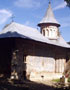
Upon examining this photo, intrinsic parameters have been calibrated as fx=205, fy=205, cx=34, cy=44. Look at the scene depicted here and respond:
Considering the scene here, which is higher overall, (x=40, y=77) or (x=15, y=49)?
(x=15, y=49)

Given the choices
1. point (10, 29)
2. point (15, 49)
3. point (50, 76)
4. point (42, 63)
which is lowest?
point (50, 76)

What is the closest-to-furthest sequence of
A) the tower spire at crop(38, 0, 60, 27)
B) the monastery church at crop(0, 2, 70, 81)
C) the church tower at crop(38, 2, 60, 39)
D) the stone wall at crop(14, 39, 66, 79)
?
the monastery church at crop(0, 2, 70, 81) < the stone wall at crop(14, 39, 66, 79) < the church tower at crop(38, 2, 60, 39) < the tower spire at crop(38, 0, 60, 27)

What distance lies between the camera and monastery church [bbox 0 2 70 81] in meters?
19.8

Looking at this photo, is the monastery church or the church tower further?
the church tower

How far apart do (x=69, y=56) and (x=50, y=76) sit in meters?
5.33

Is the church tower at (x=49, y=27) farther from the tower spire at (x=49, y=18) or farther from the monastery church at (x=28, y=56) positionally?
the monastery church at (x=28, y=56)

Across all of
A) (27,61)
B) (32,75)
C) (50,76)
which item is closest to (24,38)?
(27,61)

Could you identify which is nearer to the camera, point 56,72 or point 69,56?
point 56,72

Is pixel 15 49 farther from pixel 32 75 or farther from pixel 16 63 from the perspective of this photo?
pixel 32 75

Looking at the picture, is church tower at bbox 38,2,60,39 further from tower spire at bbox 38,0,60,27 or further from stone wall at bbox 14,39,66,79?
stone wall at bbox 14,39,66,79

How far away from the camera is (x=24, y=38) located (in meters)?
19.6

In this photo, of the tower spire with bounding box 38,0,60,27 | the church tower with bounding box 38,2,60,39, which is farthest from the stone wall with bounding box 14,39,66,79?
the tower spire with bounding box 38,0,60,27

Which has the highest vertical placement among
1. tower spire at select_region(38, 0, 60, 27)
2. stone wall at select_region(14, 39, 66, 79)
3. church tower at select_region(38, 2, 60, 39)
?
tower spire at select_region(38, 0, 60, 27)

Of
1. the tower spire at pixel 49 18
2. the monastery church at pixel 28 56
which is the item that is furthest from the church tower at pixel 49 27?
the monastery church at pixel 28 56
